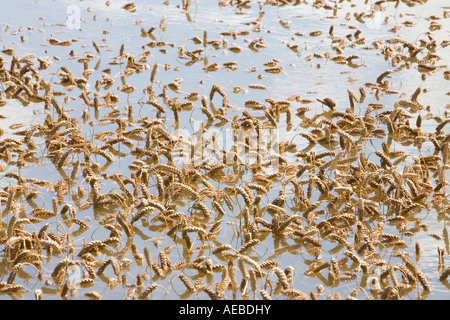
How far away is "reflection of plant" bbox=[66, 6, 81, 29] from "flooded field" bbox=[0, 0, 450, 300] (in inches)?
2.4

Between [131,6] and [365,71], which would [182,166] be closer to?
[365,71]

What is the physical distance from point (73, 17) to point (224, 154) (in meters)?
7.56

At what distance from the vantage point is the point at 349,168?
25.1 ft

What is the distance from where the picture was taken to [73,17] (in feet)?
45.8

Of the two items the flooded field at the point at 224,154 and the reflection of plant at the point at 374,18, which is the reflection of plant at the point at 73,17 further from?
the reflection of plant at the point at 374,18

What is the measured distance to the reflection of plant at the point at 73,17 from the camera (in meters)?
13.6

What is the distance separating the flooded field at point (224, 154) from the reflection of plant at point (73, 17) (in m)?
0.06

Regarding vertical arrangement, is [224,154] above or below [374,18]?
below
